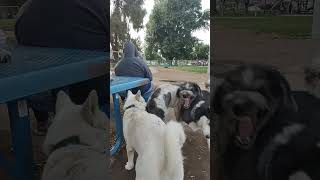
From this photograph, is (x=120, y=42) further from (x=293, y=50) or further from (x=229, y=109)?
(x=293, y=50)

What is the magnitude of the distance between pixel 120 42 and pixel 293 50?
28.4 inches

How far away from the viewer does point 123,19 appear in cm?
171

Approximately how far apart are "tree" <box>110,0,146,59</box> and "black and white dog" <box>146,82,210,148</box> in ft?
0.89

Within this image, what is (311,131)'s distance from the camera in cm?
152

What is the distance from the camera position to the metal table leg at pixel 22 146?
5.91 ft

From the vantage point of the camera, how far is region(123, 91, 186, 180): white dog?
1.66m

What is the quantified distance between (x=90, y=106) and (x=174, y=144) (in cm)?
42

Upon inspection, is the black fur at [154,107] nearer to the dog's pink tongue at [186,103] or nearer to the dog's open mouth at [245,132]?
the dog's pink tongue at [186,103]

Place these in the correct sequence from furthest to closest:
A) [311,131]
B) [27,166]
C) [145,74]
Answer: [27,166], [145,74], [311,131]

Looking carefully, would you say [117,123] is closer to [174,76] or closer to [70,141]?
[70,141]

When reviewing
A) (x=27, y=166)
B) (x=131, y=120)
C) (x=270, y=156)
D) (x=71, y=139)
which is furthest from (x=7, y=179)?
(x=270, y=156)

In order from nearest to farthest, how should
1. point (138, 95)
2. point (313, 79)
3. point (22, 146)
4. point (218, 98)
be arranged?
point (313, 79) → point (218, 98) → point (138, 95) → point (22, 146)

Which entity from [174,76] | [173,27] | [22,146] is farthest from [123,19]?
[22,146]

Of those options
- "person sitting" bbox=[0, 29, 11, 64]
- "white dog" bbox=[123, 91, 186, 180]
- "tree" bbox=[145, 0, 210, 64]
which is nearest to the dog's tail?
"white dog" bbox=[123, 91, 186, 180]
